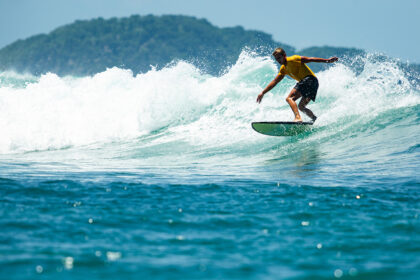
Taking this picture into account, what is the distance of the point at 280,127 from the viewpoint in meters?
11.3

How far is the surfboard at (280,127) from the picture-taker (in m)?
11.1

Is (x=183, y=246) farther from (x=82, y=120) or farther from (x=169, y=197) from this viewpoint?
(x=82, y=120)

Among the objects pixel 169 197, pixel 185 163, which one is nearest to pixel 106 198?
pixel 169 197

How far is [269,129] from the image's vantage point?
1134cm

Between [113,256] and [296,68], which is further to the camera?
[296,68]

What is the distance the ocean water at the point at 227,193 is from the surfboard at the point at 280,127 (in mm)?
354

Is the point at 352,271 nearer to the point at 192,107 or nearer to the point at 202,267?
the point at 202,267

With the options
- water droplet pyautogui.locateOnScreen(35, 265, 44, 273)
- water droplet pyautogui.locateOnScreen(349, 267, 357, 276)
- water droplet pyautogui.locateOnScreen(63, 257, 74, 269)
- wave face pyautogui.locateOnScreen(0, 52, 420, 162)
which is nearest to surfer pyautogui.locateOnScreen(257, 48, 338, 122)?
wave face pyautogui.locateOnScreen(0, 52, 420, 162)

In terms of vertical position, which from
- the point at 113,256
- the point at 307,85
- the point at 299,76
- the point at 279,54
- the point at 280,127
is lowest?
the point at 113,256

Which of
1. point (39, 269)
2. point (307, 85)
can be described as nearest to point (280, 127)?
point (307, 85)

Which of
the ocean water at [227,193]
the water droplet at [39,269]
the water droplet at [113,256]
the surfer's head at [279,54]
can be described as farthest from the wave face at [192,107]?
the water droplet at [39,269]

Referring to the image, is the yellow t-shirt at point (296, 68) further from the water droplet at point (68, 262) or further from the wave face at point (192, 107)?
the water droplet at point (68, 262)

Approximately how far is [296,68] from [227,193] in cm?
495

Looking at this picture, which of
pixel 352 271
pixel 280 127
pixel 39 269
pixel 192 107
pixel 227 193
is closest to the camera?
pixel 39 269
